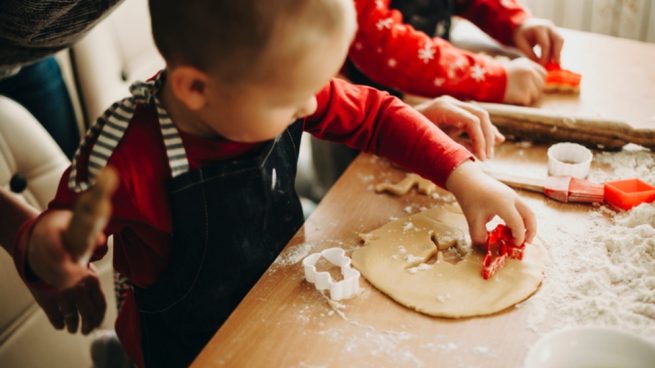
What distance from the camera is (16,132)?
1.13 meters

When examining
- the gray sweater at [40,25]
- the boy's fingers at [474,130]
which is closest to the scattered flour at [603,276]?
the boy's fingers at [474,130]

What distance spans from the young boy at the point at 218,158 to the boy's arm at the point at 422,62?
266mm

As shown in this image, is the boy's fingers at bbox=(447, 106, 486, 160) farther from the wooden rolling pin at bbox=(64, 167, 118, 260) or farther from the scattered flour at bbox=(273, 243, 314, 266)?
the wooden rolling pin at bbox=(64, 167, 118, 260)

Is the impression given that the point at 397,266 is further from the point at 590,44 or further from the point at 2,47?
the point at 590,44

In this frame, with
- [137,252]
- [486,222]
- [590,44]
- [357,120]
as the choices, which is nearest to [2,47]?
[137,252]

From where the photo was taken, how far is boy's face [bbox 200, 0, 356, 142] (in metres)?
0.65

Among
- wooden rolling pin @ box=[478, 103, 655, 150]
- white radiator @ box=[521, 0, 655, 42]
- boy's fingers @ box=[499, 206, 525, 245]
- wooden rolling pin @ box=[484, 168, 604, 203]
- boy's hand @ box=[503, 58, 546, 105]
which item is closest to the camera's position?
boy's fingers @ box=[499, 206, 525, 245]

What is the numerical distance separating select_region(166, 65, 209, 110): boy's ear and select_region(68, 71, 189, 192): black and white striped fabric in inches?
3.0

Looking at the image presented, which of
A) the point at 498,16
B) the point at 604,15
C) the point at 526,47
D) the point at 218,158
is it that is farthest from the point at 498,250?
the point at 604,15

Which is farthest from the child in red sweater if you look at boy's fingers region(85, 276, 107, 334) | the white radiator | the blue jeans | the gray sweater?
the white radiator

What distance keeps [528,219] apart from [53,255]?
23.6 inches

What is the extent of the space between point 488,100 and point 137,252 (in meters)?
0.74

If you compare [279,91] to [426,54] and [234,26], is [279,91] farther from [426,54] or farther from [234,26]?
[426,54]

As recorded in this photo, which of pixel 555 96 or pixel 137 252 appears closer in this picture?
pixel 137 252
